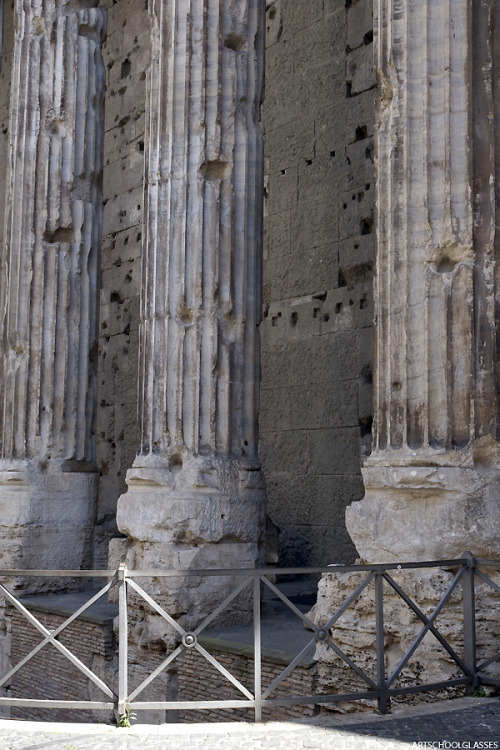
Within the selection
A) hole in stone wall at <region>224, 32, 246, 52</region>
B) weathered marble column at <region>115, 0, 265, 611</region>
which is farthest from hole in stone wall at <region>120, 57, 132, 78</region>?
hole in stone wall at <region>224, 32, 246, 52</region>

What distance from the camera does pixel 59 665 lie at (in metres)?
8.13

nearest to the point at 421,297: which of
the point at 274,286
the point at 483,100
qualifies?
the point at 483,100

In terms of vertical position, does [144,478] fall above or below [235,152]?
below

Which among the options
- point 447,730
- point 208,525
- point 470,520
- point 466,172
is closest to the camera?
point 447,730

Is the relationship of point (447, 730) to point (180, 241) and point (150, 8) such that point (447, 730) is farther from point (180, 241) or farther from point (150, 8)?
point (150, 8)

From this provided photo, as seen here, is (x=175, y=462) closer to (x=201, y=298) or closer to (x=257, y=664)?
(x=201, y=298)

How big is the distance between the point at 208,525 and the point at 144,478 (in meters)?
0.63

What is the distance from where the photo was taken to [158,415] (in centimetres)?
771

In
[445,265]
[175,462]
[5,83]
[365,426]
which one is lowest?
[175,462]

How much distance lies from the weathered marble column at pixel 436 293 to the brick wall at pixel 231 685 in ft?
3.21

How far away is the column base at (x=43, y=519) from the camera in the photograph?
9188 mm

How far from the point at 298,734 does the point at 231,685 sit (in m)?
2.41

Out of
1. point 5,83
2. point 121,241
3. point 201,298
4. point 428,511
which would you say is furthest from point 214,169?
point 5,83

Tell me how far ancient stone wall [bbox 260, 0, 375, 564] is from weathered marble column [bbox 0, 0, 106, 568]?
2194 millimetres
